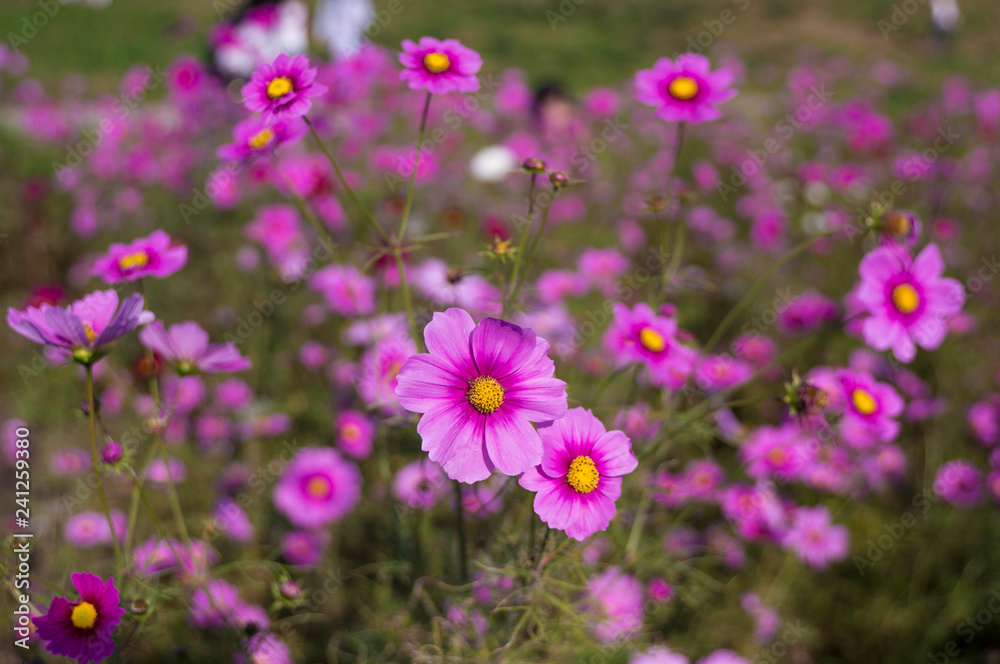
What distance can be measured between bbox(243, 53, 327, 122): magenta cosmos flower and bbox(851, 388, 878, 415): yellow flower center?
1006mm

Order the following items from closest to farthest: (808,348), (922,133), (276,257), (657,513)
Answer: (657,513) → (276,257) → (808,348) → (922,133)

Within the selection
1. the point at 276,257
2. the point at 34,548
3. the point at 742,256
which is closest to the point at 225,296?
the point at 276,257

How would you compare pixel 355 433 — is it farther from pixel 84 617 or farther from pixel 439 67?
pixel 439 67

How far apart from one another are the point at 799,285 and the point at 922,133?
5.03 feet

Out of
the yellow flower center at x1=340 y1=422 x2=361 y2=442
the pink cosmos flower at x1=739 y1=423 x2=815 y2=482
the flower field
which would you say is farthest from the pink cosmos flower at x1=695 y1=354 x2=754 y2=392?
the yellow flower center at x1=340 y1=422 x2=361 y2=442

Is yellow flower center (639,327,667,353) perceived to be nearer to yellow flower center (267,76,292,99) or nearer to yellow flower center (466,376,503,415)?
A: yellow flower center (466,376,503,415)

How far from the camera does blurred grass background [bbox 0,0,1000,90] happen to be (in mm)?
6844

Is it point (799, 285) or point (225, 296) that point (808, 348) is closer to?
point (799, 285)

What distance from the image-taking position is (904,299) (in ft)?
3.10

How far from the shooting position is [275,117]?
80 centimetres

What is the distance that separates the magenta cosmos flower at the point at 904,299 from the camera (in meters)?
0.90

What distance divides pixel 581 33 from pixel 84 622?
899 cm

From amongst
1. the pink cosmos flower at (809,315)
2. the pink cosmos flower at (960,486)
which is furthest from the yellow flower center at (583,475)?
the pink cosmos flower at (960,486)

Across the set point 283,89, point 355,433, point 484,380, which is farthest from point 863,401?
point 355,433
